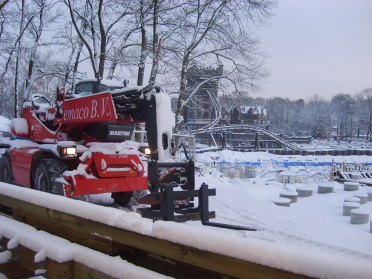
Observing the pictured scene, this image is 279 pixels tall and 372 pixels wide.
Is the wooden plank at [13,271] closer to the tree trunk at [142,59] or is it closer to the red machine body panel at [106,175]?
the red machine body panel at [106,175]

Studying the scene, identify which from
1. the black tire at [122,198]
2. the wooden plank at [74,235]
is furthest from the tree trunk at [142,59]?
the wooden plank at [74,235]

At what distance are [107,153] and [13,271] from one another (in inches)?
161

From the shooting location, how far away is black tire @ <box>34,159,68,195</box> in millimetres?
6898

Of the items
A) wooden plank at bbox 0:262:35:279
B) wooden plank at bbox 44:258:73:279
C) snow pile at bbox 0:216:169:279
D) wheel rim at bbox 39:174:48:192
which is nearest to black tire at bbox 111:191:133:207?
wheel rim at bbox 39:174:48:192

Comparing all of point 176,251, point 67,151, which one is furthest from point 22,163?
point 176,251

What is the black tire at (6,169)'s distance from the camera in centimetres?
923

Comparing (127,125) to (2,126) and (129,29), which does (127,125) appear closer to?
(129,29)

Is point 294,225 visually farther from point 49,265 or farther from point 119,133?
point 49,265

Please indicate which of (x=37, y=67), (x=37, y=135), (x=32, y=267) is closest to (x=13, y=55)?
(x=37, y=67)

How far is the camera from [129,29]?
18594 mm

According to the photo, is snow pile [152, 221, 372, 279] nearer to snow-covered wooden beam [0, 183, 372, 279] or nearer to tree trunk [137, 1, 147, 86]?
snow-covered wooden beam [0, 183, 372, 279]

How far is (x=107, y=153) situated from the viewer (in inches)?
276

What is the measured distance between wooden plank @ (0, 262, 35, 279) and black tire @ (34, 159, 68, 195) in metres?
3.68

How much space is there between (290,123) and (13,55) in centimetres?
9939
